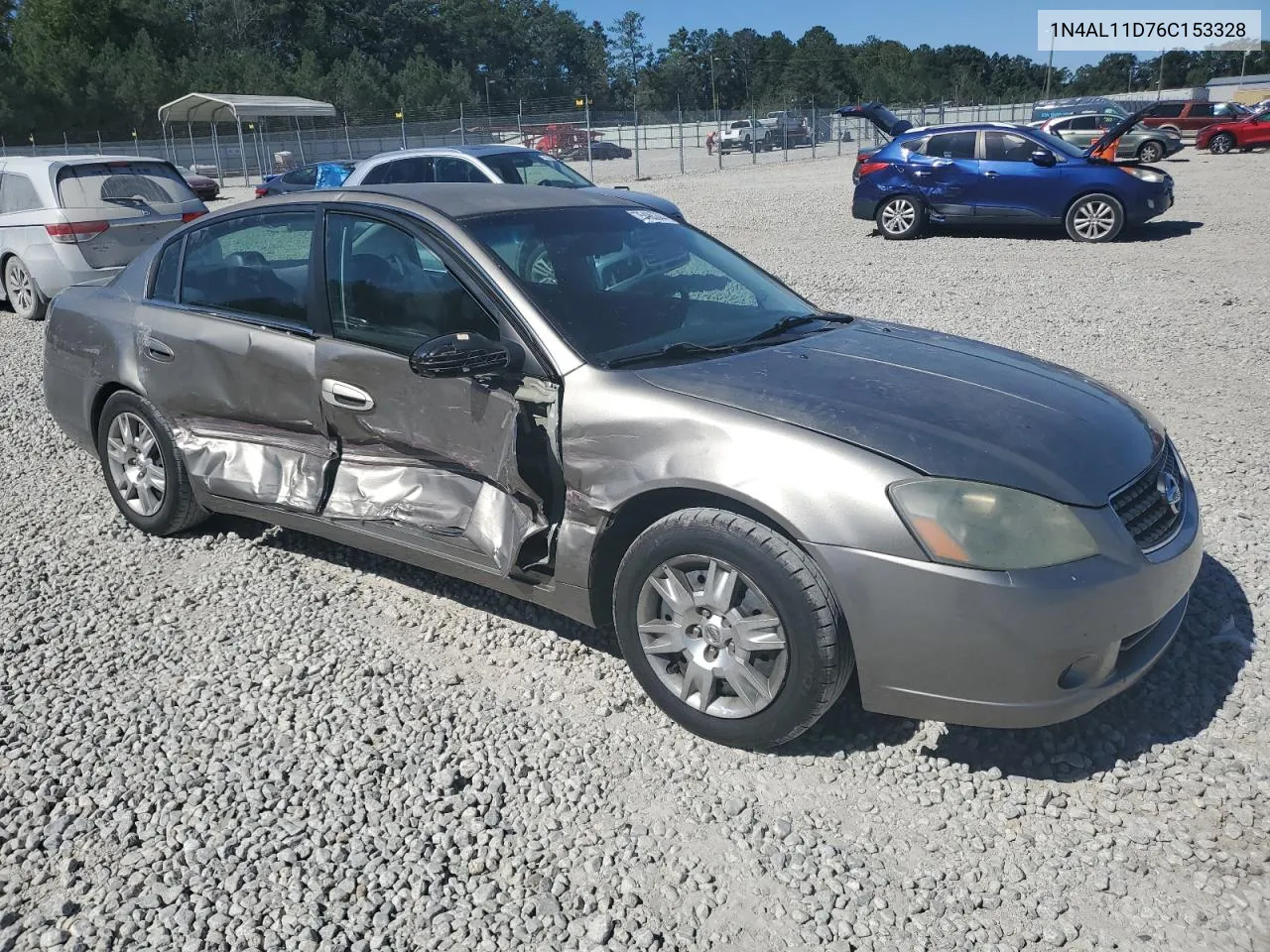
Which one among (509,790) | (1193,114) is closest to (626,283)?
(509,790)

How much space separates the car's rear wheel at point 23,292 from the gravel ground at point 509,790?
7.12 meters

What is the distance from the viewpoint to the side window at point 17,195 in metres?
10.4

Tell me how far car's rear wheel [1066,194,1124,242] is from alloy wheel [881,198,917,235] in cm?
217

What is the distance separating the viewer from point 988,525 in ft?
8.87

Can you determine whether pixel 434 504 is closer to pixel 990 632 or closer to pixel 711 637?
pixel 711 637

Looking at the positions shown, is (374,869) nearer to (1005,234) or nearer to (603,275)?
(603,275)

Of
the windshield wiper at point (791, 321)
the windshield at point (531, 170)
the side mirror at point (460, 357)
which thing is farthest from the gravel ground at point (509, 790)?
the windshield at point (531, 170)

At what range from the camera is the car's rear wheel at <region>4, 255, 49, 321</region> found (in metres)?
10.7

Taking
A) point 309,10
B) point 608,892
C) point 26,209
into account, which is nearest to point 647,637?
point 608,892

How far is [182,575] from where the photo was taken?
14.8ft

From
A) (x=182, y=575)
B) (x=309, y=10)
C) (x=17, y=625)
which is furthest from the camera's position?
(x=309, y=10)

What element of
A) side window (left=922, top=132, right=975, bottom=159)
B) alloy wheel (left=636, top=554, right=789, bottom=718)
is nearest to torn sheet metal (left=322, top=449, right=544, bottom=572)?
alloy wheel (left=636, top=554, right=789, bottom=718)

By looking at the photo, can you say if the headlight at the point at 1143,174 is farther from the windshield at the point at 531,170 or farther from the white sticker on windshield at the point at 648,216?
the white sticker on windshield at the point at 648,216

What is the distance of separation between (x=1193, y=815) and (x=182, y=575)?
3921 millimetres
